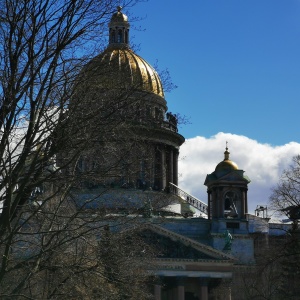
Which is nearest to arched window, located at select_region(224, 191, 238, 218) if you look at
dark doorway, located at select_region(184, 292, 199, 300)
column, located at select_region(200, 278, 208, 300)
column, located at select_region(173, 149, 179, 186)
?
column, located at select_region(200, 278, 208, 300)

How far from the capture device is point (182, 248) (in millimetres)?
78875

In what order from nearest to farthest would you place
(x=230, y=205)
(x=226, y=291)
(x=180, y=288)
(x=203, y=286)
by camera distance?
1. (x=226, y=291)
2. (x=180, y=288)
3. (x=203, y=286)
4. (x=230, y=205)

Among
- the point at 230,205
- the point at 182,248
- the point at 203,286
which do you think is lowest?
the point at 203,286

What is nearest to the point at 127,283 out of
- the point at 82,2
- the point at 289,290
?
the point at 82,2

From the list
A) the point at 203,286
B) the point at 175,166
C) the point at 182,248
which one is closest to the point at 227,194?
the point at 182,248

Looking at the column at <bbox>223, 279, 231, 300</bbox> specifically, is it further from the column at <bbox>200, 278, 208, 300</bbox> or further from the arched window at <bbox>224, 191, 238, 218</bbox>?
the arched window at <bbox>224, 191, 238, 218</bbox>

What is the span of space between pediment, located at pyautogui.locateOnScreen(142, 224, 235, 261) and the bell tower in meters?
2.91

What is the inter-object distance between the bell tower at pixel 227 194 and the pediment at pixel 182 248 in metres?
2.91

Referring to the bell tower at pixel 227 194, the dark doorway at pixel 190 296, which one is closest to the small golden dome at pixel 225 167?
the bell tower at pixel 227 194

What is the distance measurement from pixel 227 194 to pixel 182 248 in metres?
7.47

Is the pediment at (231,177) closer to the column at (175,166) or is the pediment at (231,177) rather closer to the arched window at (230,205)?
the arched window at (230,205)

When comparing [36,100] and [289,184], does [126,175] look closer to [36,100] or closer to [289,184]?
[36,100]

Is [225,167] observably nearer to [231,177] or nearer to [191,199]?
[231,177]

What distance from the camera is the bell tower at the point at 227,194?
81.4m
